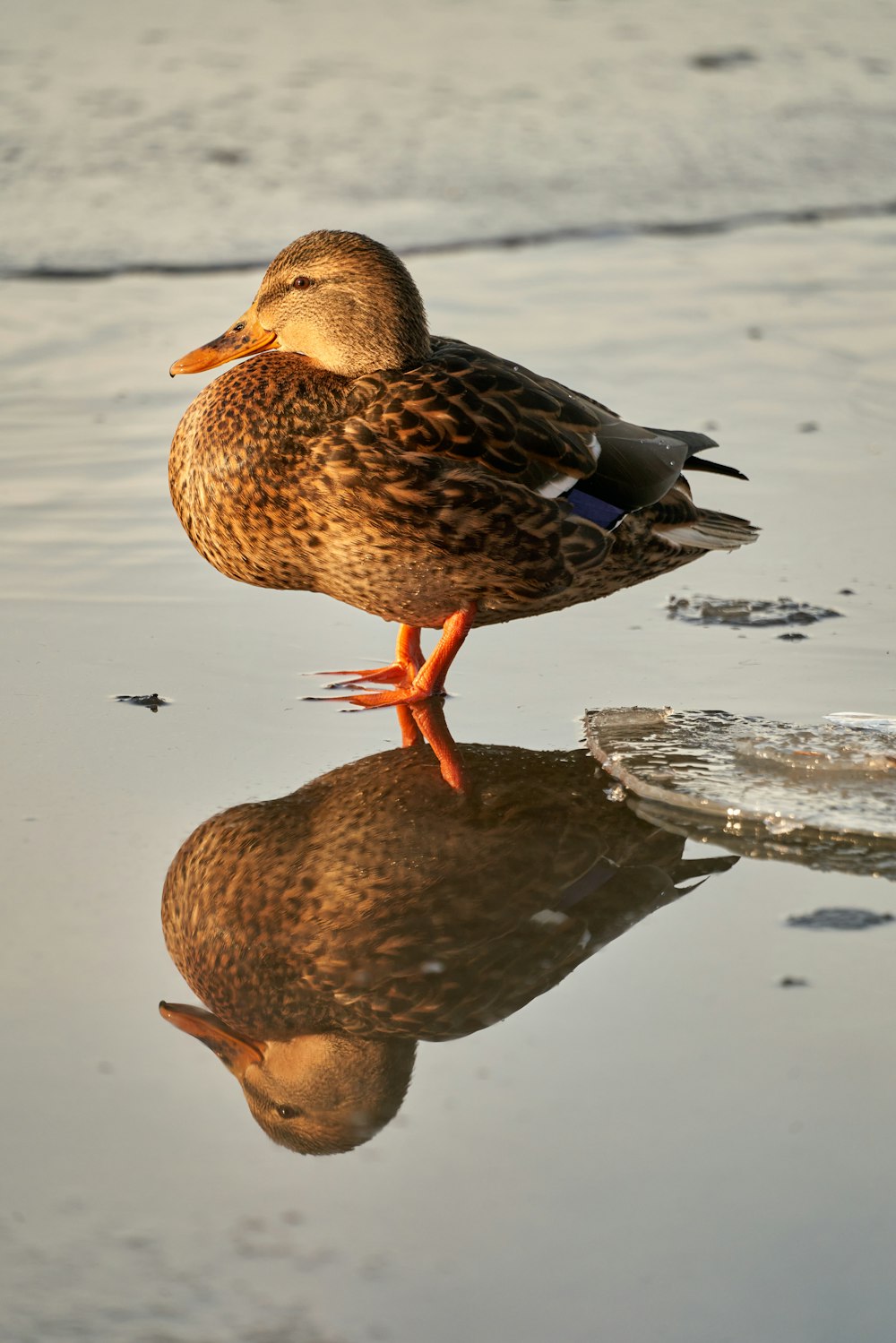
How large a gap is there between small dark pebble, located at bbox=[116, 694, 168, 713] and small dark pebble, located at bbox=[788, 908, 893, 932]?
152 cm

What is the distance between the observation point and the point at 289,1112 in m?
2.33

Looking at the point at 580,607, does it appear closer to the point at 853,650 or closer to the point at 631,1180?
the point at 853,650

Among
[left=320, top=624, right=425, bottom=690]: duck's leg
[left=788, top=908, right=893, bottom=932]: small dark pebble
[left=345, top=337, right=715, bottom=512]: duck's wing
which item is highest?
[left=345, top=337, right=715, bottom=512]: duck's wing

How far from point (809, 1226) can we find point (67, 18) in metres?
10.4

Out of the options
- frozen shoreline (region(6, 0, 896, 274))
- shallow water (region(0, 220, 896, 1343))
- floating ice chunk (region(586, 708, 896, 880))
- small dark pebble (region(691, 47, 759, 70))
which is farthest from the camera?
small dark pebble (region(691, 47, 759, 70))

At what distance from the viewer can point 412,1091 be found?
2357mm

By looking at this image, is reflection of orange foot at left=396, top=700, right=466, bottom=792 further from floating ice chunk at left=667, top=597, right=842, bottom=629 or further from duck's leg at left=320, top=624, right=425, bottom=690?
floating ice chunk at left=667, top=597, right=842, bottom=629

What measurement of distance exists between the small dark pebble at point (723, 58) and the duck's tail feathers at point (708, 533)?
7066 millimetres

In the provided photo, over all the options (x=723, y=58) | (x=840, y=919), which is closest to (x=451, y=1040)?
(x=840, y=919)

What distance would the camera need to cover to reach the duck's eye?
232cm

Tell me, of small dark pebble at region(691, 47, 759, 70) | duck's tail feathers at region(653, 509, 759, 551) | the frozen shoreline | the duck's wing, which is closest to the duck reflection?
the duck's wing

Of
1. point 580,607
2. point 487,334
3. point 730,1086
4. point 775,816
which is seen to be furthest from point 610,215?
point 730,1086

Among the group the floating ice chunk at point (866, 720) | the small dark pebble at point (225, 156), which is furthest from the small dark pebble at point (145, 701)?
the small dark pebble at point (225, 156)

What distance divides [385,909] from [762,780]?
85 centimetres
